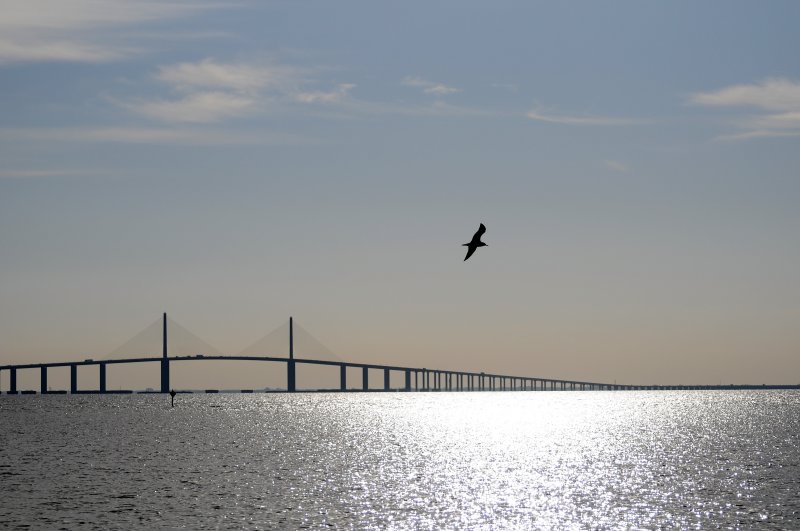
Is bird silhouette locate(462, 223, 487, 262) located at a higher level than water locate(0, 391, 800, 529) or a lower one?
higher

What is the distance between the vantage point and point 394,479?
75688 millimetres

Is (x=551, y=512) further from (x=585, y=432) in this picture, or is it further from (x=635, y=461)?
(x=585, y=432)

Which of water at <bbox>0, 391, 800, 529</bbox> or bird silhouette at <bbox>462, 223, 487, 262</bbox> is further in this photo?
water at <bbox>0, 391, 800, 529</bbox>

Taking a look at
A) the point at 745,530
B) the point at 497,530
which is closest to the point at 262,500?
the point at 497,530

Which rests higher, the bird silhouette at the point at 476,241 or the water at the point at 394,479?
the bird silhouette at the point at 476,241

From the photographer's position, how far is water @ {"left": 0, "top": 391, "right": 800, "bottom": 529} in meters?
55.8

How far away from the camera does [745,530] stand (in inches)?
2042

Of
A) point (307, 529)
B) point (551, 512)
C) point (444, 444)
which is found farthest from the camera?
point (444, 444)

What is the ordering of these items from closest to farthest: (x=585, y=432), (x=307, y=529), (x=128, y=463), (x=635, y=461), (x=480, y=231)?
(x=480, y=231)
(x=307, y=529)
(x=128, y=463)
(x=635, y=461)
(x=585, y=432)

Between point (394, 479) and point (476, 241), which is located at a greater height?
point (476, 241)

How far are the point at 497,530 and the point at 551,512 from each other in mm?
7073

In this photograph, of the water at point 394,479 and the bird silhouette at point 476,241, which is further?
the water at point 394,479

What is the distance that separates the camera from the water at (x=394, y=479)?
55.8 m

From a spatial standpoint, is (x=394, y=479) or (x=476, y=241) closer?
(x=476, y=241)
